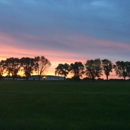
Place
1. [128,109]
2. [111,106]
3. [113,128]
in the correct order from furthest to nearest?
[111,106], [128,109], [113,128]

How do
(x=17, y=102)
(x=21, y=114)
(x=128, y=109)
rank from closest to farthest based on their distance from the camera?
(x=21, y=114)
(x=128, y=109)
(x=17, y=102)

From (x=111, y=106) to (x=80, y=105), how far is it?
102 inches

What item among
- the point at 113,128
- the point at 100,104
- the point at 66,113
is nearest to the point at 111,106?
the point at 100,104

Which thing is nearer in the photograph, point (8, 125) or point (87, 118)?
point (8, 125)

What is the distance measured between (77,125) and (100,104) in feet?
26.4

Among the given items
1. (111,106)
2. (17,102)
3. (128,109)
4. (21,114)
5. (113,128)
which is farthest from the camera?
(17,102)

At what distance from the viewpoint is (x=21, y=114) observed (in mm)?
19125

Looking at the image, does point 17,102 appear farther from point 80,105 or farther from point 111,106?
point 111,106

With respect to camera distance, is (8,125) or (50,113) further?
(50,113)

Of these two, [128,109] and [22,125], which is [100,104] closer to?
[128,109]

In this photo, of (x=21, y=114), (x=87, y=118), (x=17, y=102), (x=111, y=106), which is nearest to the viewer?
(x=87, y=118)

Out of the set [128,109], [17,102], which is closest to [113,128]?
[128,109]

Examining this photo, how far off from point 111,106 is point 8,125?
1020cm

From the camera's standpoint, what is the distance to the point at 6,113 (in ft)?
63.2
